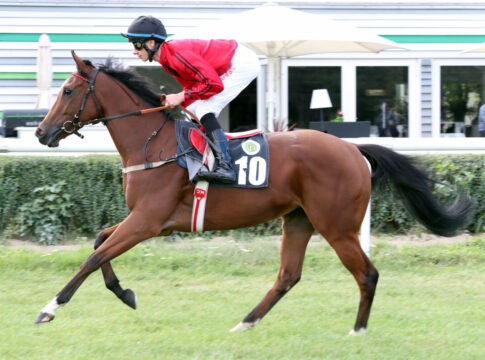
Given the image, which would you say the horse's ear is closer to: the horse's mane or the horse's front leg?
the horse's mane


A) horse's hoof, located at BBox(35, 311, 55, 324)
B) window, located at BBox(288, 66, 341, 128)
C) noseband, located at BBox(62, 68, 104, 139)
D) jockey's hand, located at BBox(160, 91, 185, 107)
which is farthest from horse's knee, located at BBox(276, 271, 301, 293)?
window, located at BBox(288, 66, 341, 128)

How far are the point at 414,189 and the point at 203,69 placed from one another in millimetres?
1855

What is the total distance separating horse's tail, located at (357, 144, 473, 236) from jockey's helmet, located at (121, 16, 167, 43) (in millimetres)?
1701

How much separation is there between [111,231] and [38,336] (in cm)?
81

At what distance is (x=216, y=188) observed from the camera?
14.6ft

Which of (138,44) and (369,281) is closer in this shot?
(138,44)

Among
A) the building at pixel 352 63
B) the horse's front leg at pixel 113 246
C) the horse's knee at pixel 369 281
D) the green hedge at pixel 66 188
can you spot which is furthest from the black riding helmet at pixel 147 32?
the building at pixel 352 63

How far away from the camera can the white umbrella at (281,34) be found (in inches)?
336

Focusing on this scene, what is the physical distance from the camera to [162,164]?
14.6ft

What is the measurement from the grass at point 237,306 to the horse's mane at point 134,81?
1.54 meters

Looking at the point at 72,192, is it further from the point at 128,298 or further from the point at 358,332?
the point at 358,332

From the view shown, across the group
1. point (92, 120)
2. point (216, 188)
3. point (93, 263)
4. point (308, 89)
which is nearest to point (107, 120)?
point (92, 120)

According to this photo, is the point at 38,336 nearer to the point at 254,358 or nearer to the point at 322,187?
the point at 254,358

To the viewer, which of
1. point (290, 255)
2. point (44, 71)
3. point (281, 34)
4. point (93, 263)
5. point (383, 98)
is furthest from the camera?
point (383, 98)
